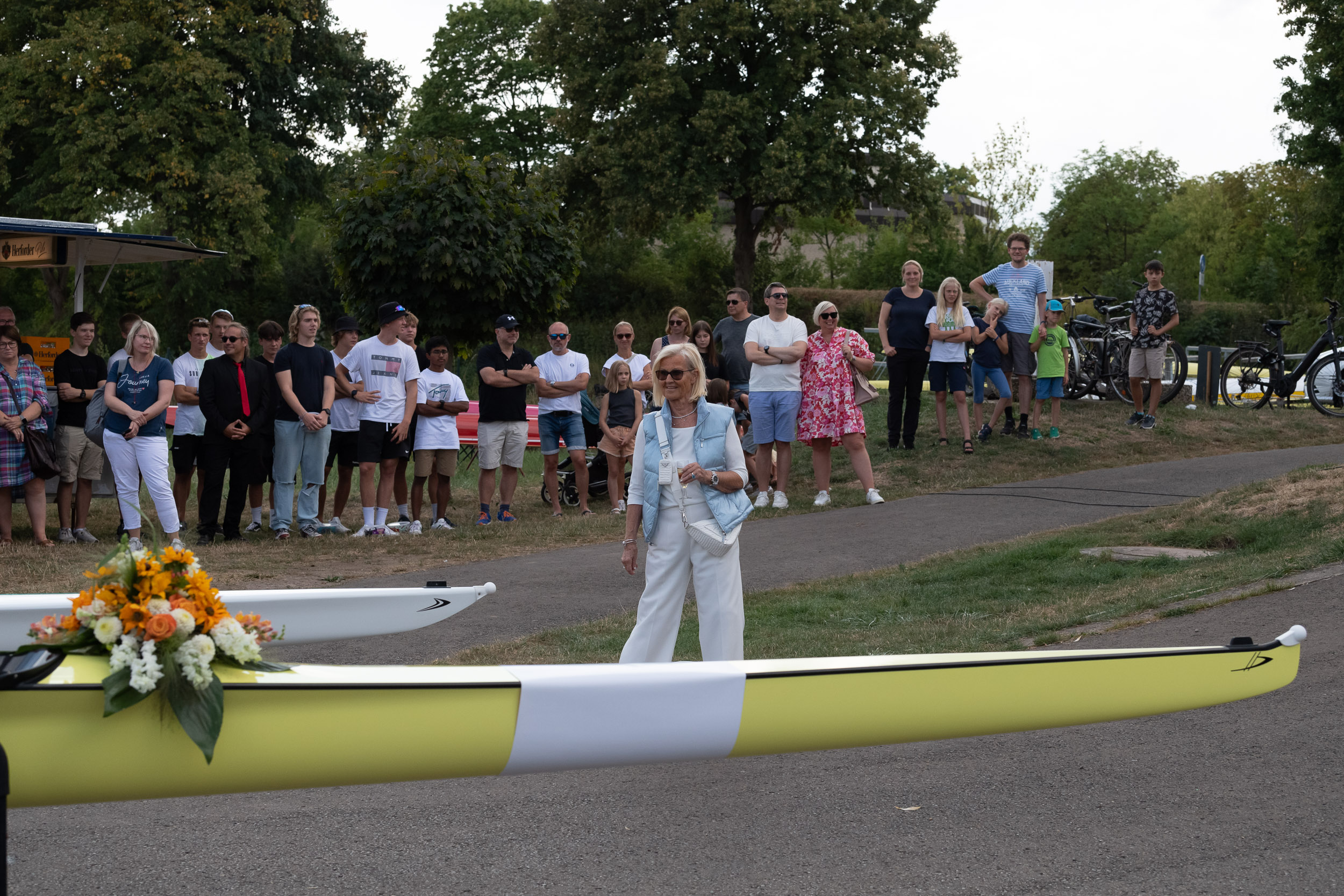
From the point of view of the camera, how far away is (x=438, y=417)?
→ 12.2 meters

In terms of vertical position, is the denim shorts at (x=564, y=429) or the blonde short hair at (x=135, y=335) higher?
the blonde short hair at (x=135, y=335)

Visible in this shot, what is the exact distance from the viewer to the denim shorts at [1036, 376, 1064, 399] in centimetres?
1495

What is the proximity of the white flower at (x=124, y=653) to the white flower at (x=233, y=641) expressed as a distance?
184 millimetres

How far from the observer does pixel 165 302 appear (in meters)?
40.0

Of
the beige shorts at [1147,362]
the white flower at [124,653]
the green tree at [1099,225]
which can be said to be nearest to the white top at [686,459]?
the white flower at [124,653]

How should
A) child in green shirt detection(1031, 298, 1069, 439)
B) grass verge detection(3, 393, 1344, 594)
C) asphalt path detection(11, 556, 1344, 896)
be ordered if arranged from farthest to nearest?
child in green shirt detection(1031, 298, 1069, 439) → grass verge detection(3, 393, 1344, 594) → asphalt path detection(11, 556, 1344, 896)

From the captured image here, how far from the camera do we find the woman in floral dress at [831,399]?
12.0m

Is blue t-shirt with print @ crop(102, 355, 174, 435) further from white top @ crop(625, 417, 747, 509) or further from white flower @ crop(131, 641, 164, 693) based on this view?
white flower @ crop(131, 641, 164, 693)

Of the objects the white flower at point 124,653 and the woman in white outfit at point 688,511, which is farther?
the woman in white outfit at point 688,511

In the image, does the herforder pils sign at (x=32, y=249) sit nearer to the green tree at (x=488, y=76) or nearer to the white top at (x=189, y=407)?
→ the white top at (x=189, y=407)

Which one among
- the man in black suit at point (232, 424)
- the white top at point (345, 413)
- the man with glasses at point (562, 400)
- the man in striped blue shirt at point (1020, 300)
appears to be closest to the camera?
the man in black suit at point (232, 424)

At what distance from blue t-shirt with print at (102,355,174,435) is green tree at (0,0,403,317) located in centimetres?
2290

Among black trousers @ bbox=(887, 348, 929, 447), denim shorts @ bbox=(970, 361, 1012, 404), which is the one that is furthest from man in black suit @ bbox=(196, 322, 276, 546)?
denim shorts @ bbox=(970, 361, 1012, 404)

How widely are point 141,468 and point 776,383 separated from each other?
5902mm
